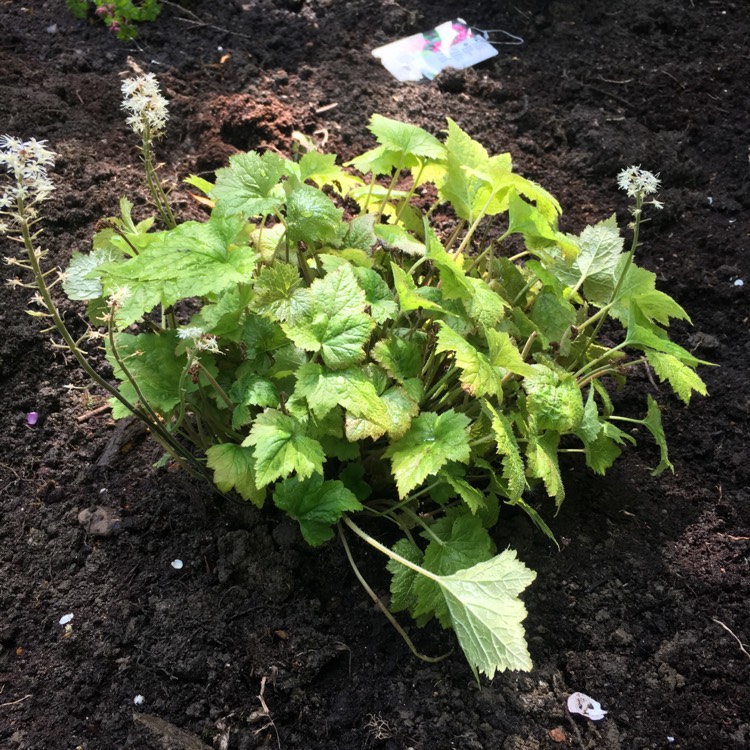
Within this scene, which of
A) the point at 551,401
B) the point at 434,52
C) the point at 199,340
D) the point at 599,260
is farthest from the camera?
the point at 434,52

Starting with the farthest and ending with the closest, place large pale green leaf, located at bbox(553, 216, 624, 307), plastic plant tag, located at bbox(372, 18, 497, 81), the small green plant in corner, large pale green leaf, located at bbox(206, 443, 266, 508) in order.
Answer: plastic plant tag, located at bbox(372, 18, 497, 81), the small green plant in corner, large pale green leaf, located at bbox(553, 216, 624, 307), large pale green leaf, located at bbox(206, 443, 266, 508)

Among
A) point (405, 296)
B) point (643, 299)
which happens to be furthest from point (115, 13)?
point (643, 299)

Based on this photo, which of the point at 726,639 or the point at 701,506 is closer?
the point at 726,639

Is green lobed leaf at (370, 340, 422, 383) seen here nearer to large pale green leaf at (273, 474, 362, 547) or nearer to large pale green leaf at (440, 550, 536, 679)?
large pale green leaf at (273, 474, 362, 547)

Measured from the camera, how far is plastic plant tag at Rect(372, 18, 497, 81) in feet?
10.8

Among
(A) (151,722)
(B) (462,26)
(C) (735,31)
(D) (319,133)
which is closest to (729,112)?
(C) (735,31)

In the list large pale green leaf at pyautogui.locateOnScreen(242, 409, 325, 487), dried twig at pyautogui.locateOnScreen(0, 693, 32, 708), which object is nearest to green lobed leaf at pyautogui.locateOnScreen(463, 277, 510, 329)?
large pale green leaf at pyautogui.locateOnScreen(242, 409, 325, 487)

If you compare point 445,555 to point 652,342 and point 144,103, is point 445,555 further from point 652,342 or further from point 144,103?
point 144,103

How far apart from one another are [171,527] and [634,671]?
1.19 m

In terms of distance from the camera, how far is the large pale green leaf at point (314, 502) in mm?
1607

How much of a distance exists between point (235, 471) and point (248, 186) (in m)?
0.65

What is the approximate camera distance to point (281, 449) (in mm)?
1465

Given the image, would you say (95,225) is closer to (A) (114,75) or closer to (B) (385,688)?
(A) (114,75)

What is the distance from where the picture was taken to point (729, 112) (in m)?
3.13
